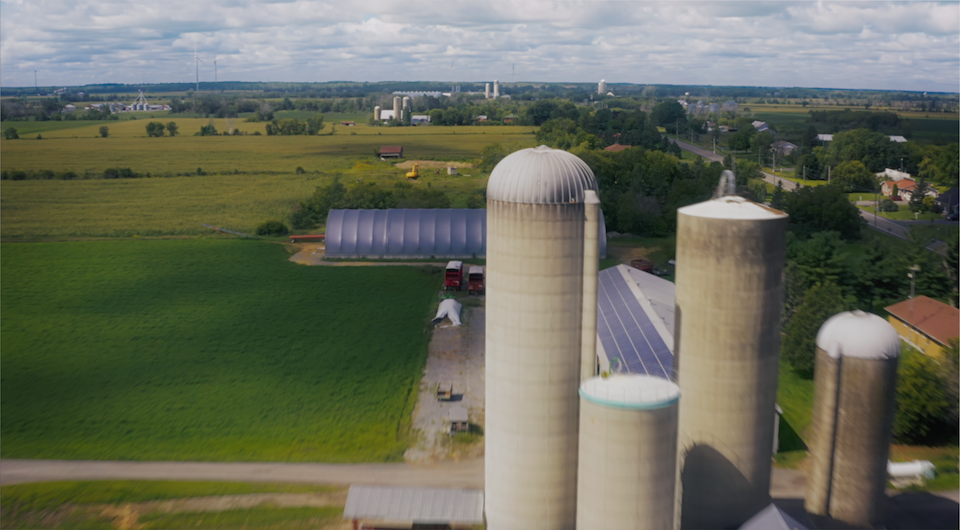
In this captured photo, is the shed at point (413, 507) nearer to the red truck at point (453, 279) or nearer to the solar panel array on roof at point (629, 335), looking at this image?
the solar panel array on roof at point (629, 335)

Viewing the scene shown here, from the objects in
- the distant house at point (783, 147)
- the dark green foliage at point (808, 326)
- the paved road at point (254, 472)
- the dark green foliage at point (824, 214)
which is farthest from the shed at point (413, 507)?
the distant house at point (783, 147)

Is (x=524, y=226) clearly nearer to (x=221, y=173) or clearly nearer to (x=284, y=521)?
(x=284, y=521)

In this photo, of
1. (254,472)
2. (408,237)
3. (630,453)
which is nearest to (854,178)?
(408,237)

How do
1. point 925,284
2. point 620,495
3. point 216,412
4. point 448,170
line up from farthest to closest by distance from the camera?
1. point 448,170
2. point 925,284
3. point 216,412
4. point 620,495

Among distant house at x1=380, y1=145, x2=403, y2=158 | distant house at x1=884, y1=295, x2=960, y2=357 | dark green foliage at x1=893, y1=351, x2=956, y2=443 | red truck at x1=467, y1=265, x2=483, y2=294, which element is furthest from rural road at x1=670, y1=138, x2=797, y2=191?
dark green foliage at x1=893, y1=351, x2=956, y2=443

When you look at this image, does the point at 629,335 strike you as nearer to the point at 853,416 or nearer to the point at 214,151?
the point at 853,416

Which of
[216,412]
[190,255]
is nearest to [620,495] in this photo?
[216,412]
